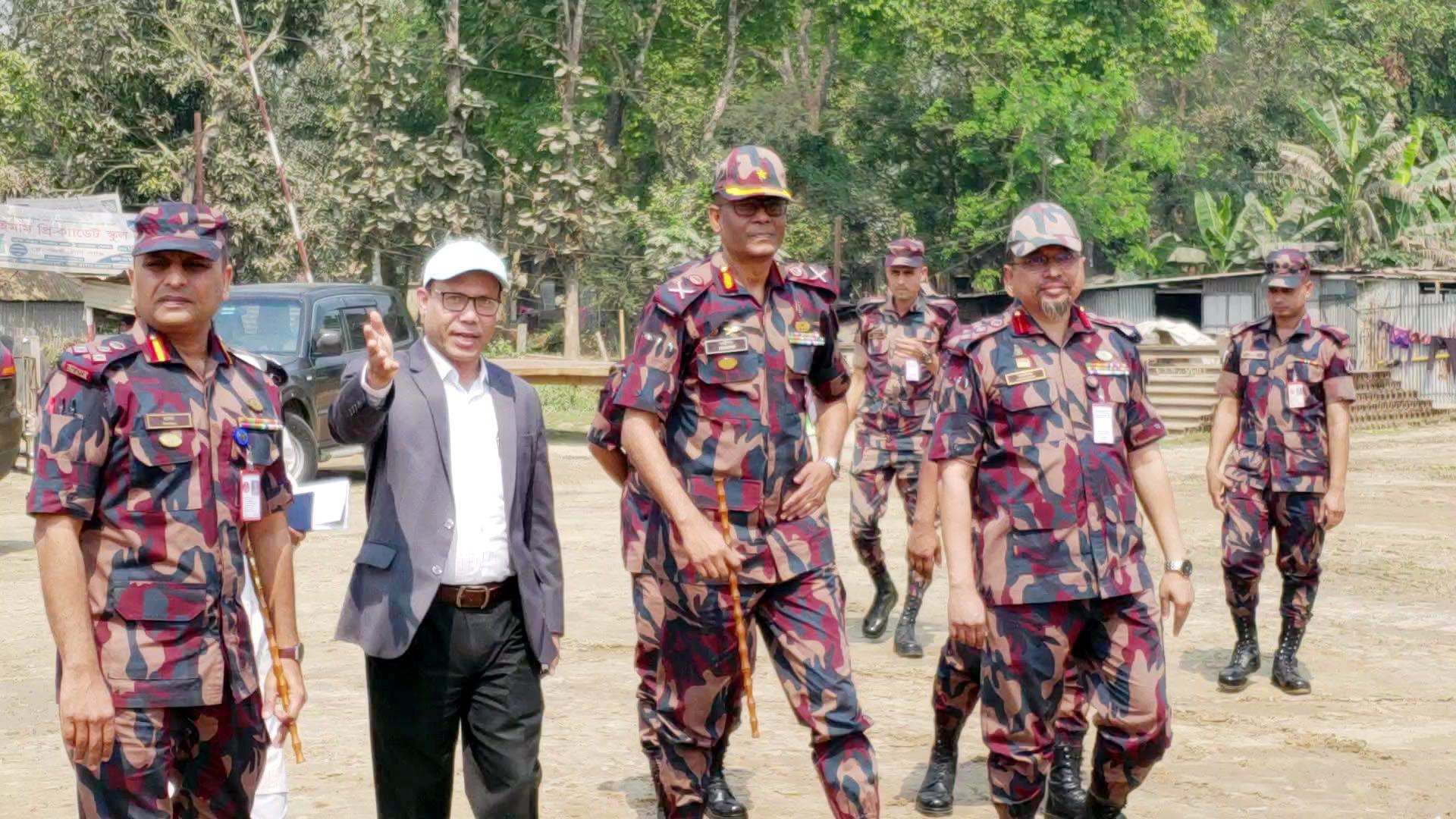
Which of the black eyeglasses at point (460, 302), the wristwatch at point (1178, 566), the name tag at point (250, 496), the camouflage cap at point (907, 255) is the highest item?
the camouflage cap at point (907, 255)

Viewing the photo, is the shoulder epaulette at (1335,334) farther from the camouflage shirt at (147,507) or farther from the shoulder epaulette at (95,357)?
the shoulder epaulette at (95,357)

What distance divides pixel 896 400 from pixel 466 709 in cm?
487

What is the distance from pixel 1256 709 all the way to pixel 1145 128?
36.8m

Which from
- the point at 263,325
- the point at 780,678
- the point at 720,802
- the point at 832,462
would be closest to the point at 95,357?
the point at 780,678

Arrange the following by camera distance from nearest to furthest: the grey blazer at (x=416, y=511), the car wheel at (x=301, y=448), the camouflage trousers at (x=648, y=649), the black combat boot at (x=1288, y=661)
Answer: the grey blazer at (x=416, y=511)
the camouflage trousers at (x=648, y=649)
the black combat boot at (x=1288, y=661)
the car wheel at (x=301, y=448)

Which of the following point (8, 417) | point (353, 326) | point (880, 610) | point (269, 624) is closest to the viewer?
point (269, 624)

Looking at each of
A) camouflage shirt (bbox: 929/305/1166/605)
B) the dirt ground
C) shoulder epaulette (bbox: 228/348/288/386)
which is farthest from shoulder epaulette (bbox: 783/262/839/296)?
the dirt ground

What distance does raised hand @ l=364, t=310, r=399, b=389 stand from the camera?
14.5 ft

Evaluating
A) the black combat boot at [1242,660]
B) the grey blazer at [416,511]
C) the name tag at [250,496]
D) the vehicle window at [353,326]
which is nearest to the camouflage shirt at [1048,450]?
the grey blazer at [416,511]

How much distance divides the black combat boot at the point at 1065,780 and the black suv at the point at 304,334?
12091 millimetres

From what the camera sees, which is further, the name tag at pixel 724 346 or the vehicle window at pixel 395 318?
the vehicle window at pixel 395 318

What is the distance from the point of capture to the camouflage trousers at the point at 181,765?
3.97m

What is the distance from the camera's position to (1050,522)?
537 centimetres

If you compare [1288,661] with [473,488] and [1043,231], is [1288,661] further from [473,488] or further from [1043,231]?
[473,488]
